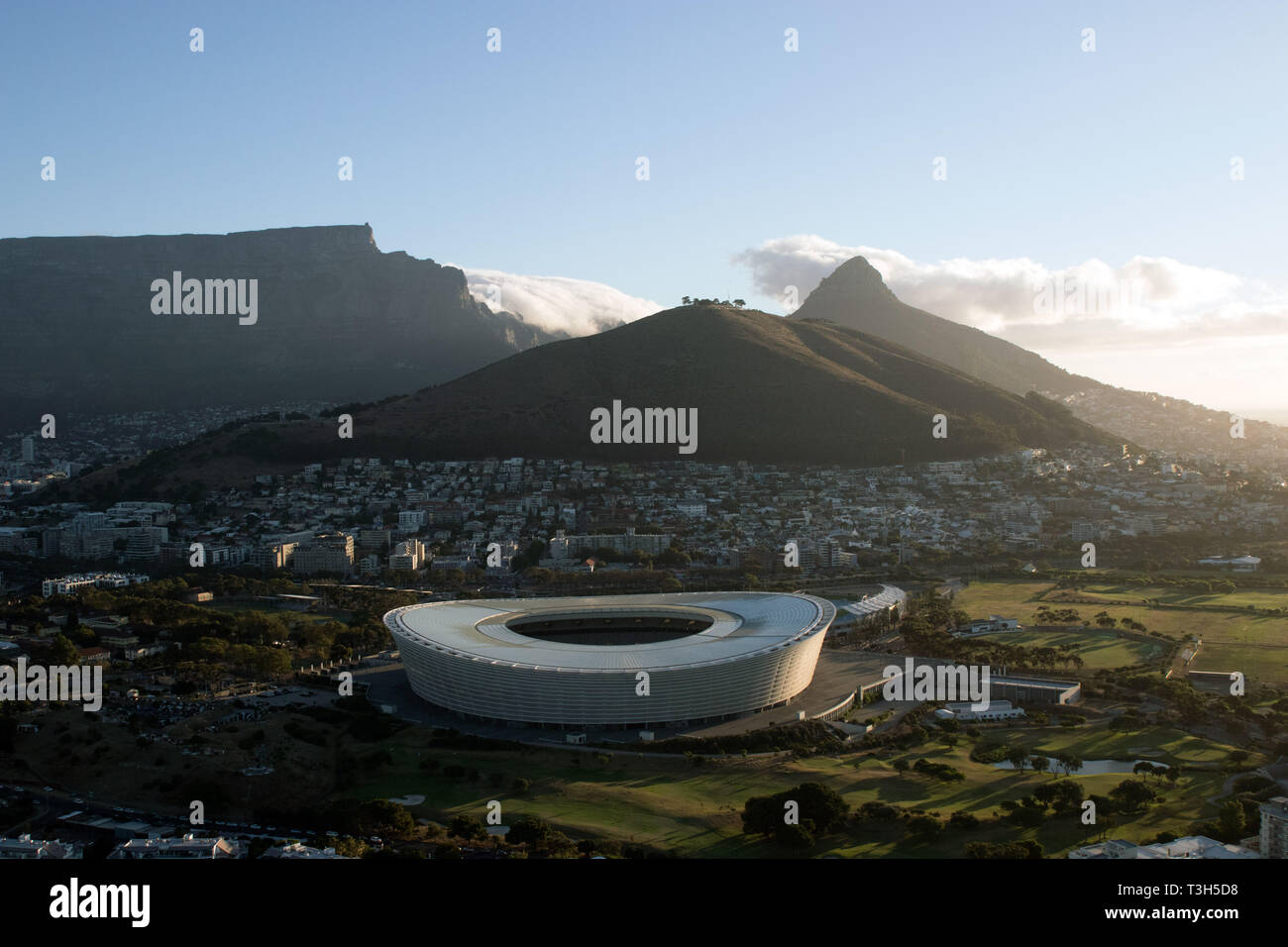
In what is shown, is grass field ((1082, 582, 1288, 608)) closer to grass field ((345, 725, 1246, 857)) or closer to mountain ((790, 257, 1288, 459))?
grass field ((345, 725, 1246, 857))

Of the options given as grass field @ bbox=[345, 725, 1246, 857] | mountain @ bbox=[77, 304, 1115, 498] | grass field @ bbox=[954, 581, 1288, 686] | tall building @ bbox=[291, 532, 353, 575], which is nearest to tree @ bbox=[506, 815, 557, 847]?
grass field @ bbox=[345, 725, 1246, 857]

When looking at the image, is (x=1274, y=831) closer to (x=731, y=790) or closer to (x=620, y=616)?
(x=731, y=790)

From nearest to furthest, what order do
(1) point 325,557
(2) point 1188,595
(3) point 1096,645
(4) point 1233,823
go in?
(4) point 1233,823 → (3) point 1096,645 → (2) point 1188,595 → (1) point 325,557

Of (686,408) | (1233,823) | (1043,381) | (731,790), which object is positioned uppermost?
(1043,381)

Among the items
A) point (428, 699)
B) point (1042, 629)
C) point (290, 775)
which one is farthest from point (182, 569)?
point (1042, 629)

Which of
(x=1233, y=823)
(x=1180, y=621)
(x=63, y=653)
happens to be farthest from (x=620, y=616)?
(x=1180, y=621)

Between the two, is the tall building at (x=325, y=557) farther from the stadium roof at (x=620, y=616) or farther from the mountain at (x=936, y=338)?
the mountain at (x=936, y=338)
